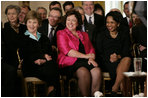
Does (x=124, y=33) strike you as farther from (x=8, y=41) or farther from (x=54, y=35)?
(x=8, y=41)

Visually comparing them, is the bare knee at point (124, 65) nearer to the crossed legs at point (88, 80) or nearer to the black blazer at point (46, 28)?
the crossed legs at point (88, 80)

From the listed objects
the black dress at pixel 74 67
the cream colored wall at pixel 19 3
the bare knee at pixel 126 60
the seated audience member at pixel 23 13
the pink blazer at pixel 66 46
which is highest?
the cream colored wall at pixel 19 3

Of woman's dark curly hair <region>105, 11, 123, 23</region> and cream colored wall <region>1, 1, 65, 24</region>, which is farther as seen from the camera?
woman's dark curly hair <region>105, 11, 123, 23</region>

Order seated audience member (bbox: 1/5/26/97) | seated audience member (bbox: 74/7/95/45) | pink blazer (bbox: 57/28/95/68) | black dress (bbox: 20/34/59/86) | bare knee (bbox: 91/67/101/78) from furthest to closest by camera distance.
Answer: seated audience member (bbox: 74/7/95/45) → pink blazer (bbox: 57/28/95/68) → bare knee (bbox: 91/67/101/78) → black dress (bbox: 20/34/59/86) → seated audience member (bbox: 1/5/26/97)

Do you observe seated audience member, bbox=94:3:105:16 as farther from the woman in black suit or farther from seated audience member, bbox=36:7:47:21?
the woman in black suit

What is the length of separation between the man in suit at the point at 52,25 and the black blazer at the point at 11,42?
0.32 meters

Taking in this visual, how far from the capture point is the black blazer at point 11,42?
404 centimetres

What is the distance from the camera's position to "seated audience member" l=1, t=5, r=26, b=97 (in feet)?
12.0

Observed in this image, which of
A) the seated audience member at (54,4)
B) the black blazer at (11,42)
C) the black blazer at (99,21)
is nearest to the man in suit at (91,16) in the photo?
the black blazer at (99,21)

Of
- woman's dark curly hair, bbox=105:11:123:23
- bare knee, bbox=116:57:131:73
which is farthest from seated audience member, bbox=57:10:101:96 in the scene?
woman's dark curly hair, bbox=105:11:123:23

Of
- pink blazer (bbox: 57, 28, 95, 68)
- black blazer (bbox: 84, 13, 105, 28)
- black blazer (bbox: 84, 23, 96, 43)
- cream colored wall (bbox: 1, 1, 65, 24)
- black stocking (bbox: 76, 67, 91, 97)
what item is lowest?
black stocking (bbox: 76, 67, 91, 97)

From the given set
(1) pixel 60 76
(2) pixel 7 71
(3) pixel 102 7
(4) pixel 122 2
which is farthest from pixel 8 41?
(4) pixel 122 2

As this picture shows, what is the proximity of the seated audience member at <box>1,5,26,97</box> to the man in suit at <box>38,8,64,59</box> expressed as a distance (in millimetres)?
337

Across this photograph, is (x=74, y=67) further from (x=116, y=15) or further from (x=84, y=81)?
(x=116, y=15)
